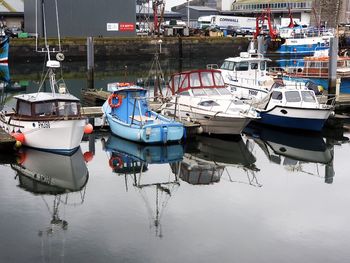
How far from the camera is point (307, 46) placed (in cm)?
5769

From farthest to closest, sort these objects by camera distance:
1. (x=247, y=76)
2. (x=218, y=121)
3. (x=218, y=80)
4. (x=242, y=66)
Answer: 1. (x=242, y=66)
2. (x=247, y=76)
3. (x=218, y=80)
4. (x=218, y=121)

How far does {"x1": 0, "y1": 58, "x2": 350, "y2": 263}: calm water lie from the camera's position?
12.2 metres

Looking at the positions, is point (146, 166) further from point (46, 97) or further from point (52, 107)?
point (46, 97)

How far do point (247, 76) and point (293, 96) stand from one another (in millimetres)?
5825

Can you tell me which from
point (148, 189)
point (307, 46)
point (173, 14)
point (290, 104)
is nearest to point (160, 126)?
point (148, 189)

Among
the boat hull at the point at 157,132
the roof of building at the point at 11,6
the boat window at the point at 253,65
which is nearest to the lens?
the boat hull at the point at 157,132

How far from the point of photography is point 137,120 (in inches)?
822

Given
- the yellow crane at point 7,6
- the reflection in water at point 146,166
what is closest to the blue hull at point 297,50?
the yellow crane at point 7,6

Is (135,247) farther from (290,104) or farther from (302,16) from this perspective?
(302,16)

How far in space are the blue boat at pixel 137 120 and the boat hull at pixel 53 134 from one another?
6.62 feet

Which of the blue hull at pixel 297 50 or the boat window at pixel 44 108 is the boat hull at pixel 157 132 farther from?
the blue hull at pixel 297 50

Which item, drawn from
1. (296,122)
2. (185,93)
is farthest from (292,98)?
(185,93)

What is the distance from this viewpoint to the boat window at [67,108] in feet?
62.5

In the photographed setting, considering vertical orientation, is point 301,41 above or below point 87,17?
below
